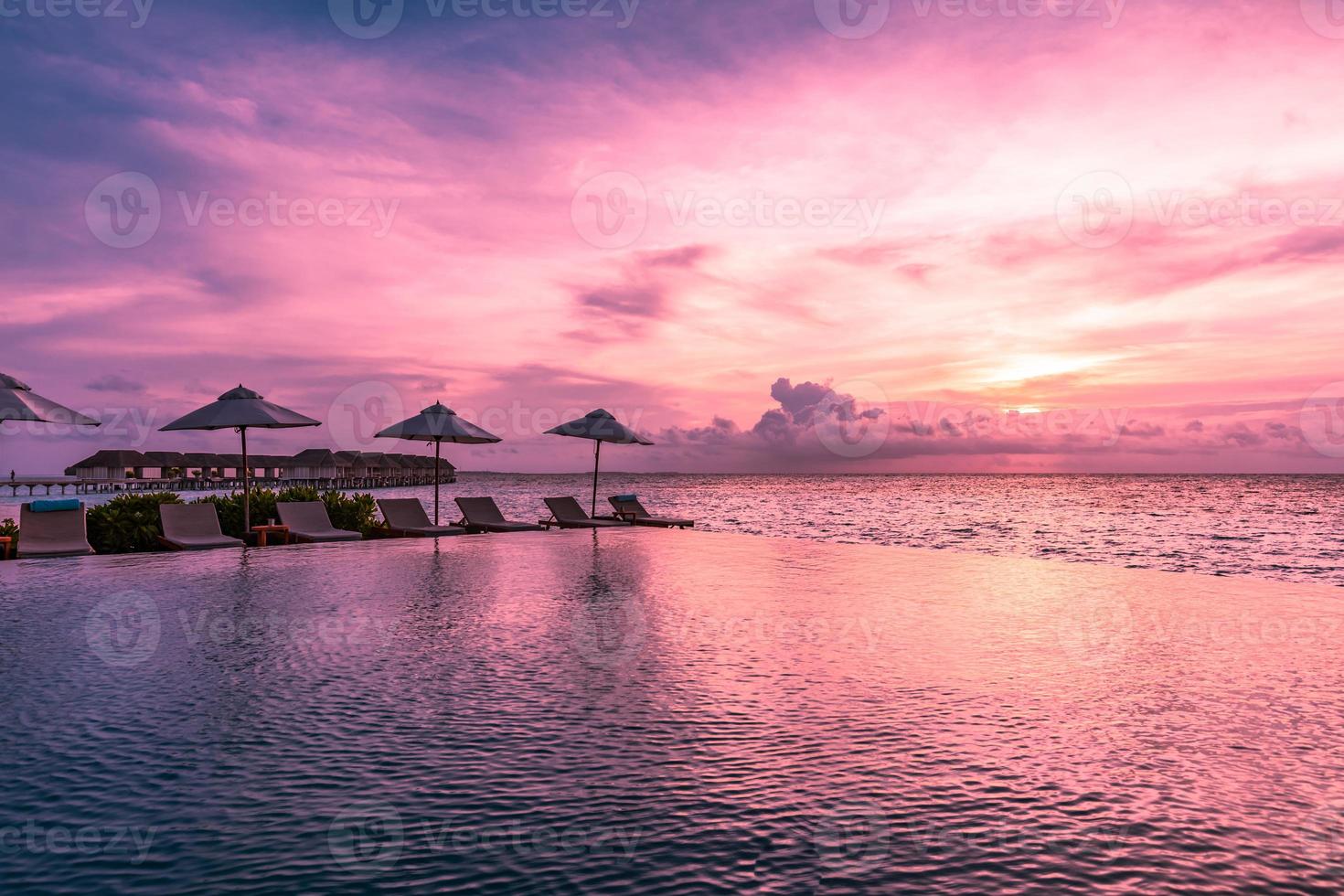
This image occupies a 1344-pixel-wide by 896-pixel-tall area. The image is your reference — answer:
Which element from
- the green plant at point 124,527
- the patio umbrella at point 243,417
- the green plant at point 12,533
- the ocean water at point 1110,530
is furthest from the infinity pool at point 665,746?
the ocean water at point 1110,530

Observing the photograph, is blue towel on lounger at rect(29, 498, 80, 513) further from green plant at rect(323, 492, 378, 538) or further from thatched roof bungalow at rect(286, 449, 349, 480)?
thatched roof bungalow at rect(286, 449, 349, 480)

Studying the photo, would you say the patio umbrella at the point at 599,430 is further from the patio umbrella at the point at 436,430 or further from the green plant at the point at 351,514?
the green plant at the point at 351,514

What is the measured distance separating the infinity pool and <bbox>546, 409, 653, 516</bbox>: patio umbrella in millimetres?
10649

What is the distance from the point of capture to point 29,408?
44.8ft

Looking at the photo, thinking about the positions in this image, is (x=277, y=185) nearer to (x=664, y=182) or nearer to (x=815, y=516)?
(x=664, y=182)

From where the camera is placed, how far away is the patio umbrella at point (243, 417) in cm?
1497

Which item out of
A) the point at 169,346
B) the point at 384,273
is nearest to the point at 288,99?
the point at 384,273

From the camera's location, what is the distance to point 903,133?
15047 mm

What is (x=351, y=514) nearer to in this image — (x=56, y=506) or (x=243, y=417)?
(x=243, y=417)

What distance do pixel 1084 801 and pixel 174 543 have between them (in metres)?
15.2

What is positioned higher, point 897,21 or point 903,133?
point 897,21

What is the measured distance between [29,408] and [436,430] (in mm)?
7232

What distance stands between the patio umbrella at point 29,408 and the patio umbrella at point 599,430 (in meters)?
9.24

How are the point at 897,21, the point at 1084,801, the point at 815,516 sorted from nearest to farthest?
1. the point at 1084,801
2. the point at 897,21
3. the point at 815,516
